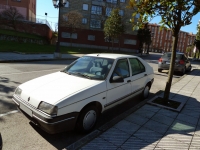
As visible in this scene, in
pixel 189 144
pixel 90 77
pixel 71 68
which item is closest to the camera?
pixel 189 144

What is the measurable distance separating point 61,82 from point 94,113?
3.14 feet

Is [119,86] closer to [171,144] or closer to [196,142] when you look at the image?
[171,144]

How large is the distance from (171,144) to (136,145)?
70cm

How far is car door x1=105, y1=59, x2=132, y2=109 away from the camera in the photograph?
12.6 feet

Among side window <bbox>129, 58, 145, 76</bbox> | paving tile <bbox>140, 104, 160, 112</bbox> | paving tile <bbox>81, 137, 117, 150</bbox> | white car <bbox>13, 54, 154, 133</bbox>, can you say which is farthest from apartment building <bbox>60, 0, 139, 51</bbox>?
paving tile <bbox>81, 137, 117, 150</bbox>

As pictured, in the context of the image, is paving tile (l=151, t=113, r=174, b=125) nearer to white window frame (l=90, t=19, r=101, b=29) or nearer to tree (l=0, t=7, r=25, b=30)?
tree (l=0, t=7, r=25, b=30)

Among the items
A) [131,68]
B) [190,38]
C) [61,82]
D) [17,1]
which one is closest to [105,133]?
[61,82]

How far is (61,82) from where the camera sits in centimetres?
355

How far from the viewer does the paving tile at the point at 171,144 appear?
10.1 feet

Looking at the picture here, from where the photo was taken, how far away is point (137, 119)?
4113mm

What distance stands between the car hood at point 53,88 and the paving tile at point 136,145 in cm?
129

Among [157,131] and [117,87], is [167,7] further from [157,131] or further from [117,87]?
[157,131]

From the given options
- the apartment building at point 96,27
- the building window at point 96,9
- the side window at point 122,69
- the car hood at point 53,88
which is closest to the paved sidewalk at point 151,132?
the car hood at point 53,88

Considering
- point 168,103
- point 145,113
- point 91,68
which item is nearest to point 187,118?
point 168,103
